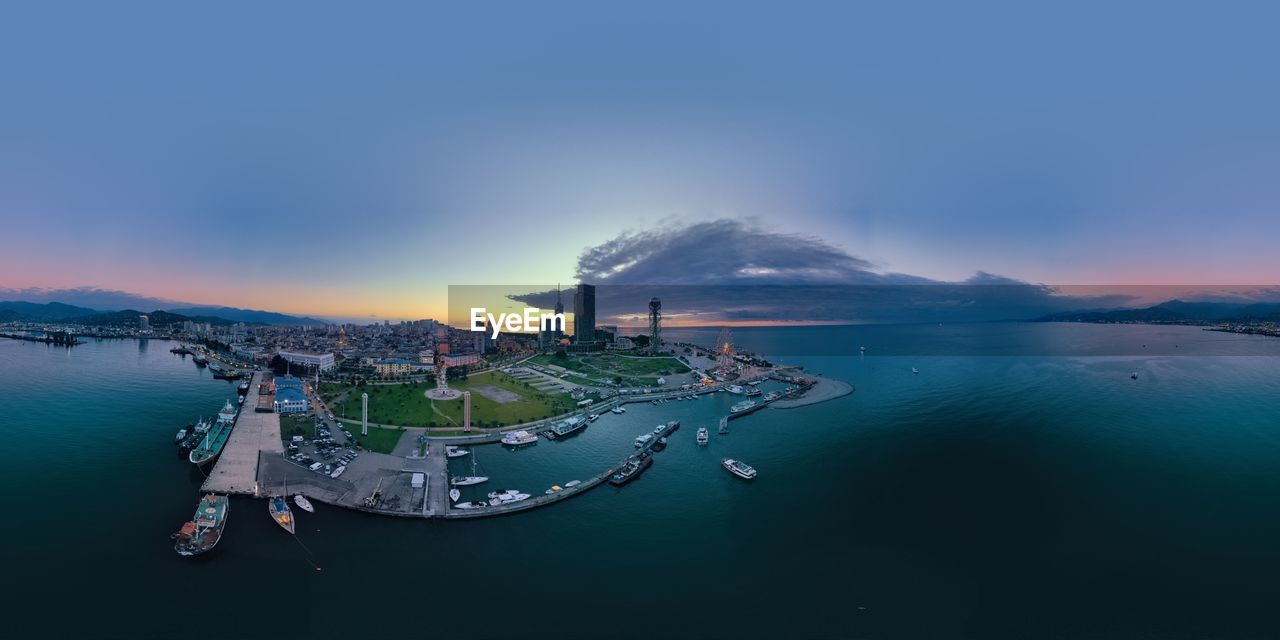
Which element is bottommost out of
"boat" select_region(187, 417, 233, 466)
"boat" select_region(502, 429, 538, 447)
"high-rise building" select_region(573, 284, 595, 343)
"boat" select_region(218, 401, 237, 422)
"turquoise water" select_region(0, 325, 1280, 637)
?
"turquoise water" select_region(0, 325, 1280, 637)

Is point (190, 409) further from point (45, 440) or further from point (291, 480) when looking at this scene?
point (291, 480)

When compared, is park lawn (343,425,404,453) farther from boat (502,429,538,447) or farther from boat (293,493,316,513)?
boat (502,429,538,447)

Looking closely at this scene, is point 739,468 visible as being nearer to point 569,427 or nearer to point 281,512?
point 569,427

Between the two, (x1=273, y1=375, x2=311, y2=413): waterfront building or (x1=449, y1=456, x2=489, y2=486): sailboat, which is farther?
(x1=273, y1=375, x2=311, y2=413): waterfront building

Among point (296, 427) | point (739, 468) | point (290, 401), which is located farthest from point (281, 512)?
point (739, 468)

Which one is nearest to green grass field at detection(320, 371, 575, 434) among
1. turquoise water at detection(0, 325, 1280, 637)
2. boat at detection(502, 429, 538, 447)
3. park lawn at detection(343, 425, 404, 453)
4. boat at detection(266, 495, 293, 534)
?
park lawn at detection(343, 425, 404, 453)

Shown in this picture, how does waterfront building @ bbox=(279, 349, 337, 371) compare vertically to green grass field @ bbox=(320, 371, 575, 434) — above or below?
above

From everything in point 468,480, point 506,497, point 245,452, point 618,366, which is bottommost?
point 506,497

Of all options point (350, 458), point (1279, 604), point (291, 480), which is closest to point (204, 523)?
point (291, 480)
